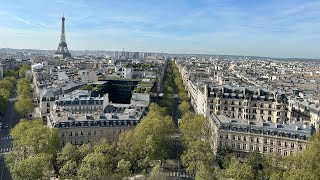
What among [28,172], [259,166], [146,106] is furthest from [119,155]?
[146,106]

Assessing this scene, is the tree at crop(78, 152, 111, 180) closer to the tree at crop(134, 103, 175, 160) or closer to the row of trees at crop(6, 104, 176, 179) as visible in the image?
the row of trees at crop(6, 104, 176, 179)

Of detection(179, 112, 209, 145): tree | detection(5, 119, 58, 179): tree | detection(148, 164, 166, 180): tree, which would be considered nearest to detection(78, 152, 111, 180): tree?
detection(5, 119, 58, 179): tree

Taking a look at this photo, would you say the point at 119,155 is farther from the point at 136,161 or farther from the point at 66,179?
the point at 66,179

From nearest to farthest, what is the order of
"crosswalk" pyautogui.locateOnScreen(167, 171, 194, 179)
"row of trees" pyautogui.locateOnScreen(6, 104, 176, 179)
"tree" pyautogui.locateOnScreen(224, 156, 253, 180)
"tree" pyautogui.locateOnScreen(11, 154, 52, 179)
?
"tree" pyautogui.locateOnScreen(11, 154, 52, 179) < "tree" pyautogui.locateOnScreen(224, 156, 253, 180) < "row of trees" pyautogui.locateOnScreen(6, 104, 176, 179) < "crosswalk" pyautogui.locateOnScreen(167, 171, 194, 179)

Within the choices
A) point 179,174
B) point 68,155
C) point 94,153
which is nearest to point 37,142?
point 68,155

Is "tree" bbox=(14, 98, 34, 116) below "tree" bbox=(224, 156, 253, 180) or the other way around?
the other way around

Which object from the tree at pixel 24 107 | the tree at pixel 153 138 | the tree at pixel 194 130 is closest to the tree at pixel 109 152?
the tree at pixel 153 138

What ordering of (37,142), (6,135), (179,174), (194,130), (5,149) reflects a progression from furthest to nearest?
(6,135)
(5,149)
(194,130)
(179,174)
(37,142)

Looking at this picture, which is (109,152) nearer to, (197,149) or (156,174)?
(156,174)
